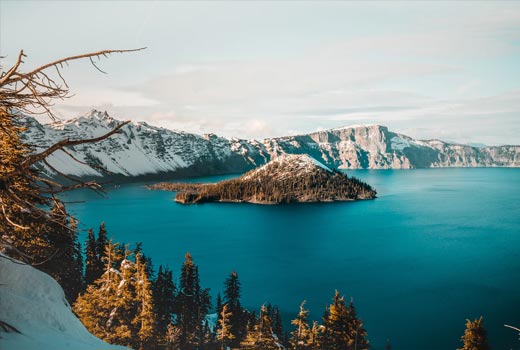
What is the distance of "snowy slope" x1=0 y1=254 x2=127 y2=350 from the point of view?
8.53m

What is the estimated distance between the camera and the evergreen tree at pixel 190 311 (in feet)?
137

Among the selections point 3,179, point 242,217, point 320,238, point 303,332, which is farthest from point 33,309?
point 242,217

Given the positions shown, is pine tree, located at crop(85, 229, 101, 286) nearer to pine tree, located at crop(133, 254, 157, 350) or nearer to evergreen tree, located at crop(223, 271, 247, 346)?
pine tree, located at crop(133, 254, 157, 350)

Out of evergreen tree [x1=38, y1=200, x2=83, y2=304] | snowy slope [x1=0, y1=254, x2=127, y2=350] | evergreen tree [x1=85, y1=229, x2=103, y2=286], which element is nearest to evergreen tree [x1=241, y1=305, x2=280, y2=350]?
evergreen tree [x1=38, y1=200, x2=83, y2=304]

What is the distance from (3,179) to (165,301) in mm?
42718

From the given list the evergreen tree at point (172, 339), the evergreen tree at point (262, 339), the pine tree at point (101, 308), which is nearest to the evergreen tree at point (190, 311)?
the evergreen tree at point (172, 339)

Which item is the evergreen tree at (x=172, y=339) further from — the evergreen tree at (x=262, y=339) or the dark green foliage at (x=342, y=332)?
the dark green foliage at (x=342, y=332)

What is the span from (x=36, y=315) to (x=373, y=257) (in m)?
82.3

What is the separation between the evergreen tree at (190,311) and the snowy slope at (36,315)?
32.6 m

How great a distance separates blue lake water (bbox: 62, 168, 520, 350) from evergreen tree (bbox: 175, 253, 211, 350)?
1458 centimetres

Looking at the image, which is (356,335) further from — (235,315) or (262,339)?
(235,315)

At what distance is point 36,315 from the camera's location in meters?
10.3

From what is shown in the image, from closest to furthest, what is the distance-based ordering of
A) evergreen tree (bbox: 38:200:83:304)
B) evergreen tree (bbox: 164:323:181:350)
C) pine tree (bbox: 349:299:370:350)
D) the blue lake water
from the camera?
1. evergreen tree (bbox: 38:200:83:304)
2. pine tree (bbox: 349:299:370:350)
3. evergreen tree (bbox: 164:323:181:350)
4. the blue lake water

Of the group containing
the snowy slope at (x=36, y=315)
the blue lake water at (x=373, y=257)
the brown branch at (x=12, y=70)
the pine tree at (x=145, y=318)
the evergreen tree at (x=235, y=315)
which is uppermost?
the brown branch at (x=12, y=70)
